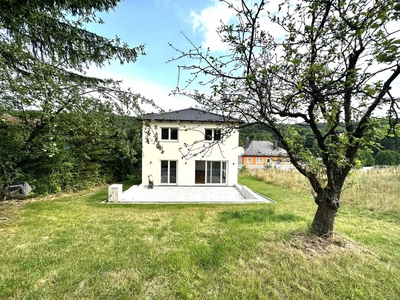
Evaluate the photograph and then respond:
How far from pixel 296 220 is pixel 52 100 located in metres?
7.32

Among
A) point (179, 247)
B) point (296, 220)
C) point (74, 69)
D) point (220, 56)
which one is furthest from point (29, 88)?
point (296, 220)

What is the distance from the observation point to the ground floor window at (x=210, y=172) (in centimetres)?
1603

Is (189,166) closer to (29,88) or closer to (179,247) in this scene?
(179,247)

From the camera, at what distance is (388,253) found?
4445 millimetres

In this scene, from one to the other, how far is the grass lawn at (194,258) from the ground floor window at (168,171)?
8.47m

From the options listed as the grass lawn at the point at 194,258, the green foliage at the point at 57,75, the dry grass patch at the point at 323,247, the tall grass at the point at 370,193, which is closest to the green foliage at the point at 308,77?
the dry grass patch at the point at 323,247

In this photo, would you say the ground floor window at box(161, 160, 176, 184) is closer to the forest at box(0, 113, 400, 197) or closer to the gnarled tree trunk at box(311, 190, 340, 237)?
the forest at box(0, 113, 400, 197)

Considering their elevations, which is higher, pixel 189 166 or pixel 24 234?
pixel 189 166

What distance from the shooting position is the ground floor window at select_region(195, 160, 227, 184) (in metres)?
16.0

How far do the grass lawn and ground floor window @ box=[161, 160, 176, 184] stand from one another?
847 centimetres

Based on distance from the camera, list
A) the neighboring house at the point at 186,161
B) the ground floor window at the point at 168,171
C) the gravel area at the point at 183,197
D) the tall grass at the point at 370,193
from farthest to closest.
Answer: the ground floor window at the point at 168,171, the neighboring house at the point at 186,161, the gravel area at the point at 183,197, the tall grass at the point at 370,193

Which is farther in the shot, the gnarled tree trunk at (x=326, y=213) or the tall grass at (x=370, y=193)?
the tall grass at (x=370, y=193)

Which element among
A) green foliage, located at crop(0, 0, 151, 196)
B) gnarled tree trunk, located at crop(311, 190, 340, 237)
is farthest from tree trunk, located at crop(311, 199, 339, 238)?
green foliage, located at crop(0, 0, 151, 196)

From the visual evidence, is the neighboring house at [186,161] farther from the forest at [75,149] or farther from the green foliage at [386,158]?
the green foliage at [386,158]
